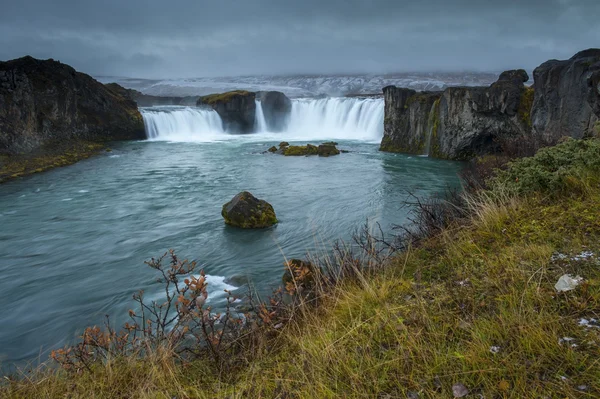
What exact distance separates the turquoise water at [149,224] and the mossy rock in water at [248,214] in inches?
12.9

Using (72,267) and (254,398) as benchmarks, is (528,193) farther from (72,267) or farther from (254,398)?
(72,267)

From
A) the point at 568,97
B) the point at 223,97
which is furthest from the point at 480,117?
the point at 223,97

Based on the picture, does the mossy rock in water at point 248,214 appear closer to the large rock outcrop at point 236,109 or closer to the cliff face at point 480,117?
the cliff face at point 480,117

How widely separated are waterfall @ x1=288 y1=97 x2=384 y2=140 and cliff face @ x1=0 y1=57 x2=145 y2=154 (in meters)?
20.1

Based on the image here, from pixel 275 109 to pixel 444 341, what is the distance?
165 feet

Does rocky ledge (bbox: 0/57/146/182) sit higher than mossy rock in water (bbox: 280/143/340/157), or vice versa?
rocky ledge (bbox: 0/57/146/182)

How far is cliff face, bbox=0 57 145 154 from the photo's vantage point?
2527cm

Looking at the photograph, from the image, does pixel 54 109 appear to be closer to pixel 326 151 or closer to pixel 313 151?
pixel 313 151

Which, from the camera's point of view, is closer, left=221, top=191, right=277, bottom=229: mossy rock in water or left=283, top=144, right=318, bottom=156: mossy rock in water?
left=221, top=191, right=277, bottom=229: mossy rock in water

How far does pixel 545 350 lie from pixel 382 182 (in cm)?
1709

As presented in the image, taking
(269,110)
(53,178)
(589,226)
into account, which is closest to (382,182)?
(589,226)

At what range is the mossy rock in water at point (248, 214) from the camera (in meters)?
12.2

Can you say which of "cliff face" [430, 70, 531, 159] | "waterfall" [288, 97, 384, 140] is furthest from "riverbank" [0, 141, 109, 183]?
"cliff face" [430, 70, 531, 159]

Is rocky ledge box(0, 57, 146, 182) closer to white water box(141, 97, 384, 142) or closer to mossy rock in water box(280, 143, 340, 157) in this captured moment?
white water box(141, 97, 384, 142)
